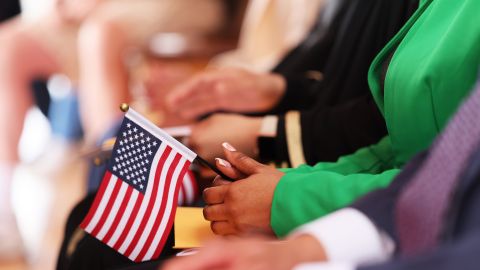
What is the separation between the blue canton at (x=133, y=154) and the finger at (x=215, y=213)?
3.7 inches

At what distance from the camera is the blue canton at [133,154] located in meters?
0.82

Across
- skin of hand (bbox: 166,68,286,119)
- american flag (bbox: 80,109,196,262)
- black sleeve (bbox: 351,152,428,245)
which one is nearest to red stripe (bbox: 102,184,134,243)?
american flag (bbox: 80,109,196,262)

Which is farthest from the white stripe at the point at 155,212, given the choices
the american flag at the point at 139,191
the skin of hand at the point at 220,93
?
the skin of hand at the point at 220,93

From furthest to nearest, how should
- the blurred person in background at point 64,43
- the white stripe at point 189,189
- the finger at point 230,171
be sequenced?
the blurred person in background at point 64,43, the white stripe at point 189,189, the finger at point 230,171

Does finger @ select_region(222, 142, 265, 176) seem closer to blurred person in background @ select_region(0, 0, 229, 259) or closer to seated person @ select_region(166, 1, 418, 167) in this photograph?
seated person @ select_region(166, 1, 418, 167)

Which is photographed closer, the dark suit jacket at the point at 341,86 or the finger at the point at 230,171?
the finger at the point at 230,171

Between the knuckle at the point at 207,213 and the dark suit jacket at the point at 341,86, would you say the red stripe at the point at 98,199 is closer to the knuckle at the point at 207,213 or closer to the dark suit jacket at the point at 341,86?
the knuckle at the point at 207,213

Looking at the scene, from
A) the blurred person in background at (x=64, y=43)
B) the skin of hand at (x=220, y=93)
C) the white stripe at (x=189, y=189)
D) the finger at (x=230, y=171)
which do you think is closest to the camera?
the finger at (x=230, y=171)

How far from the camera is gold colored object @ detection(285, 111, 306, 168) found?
1035mm

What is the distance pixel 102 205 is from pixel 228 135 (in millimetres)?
301

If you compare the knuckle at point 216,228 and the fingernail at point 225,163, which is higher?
the fingernail at point 225,163

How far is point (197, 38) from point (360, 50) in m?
1.43

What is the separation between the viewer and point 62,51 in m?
2.27

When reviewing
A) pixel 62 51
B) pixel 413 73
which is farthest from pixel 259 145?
pixel 62 51
